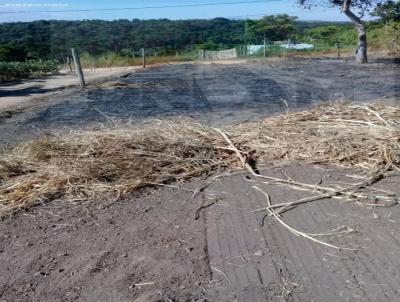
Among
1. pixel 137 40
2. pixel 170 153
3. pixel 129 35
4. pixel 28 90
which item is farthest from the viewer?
pixel 137 40

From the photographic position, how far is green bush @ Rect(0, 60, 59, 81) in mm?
30047

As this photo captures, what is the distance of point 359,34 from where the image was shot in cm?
2338

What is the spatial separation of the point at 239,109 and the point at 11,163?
5423 mm

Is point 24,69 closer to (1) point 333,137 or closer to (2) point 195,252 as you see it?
(1) point 333,137

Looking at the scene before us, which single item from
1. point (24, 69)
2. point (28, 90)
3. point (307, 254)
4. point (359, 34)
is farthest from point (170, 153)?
point (24, 69)

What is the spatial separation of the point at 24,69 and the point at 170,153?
30082mm

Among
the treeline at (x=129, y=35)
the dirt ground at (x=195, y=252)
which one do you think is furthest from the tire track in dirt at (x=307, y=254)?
the treeline at (x=129, y=35)

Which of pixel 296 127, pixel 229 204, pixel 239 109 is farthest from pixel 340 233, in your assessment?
pixel 239 109

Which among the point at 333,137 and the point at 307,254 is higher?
the point at 333,137

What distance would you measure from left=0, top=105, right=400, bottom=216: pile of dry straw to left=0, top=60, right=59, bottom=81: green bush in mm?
26101

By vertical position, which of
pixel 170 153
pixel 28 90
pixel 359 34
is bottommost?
pixel 28 90

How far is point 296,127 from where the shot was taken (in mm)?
5992

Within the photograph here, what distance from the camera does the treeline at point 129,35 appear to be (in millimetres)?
27109

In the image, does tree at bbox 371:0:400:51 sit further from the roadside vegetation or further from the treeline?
the treeline
